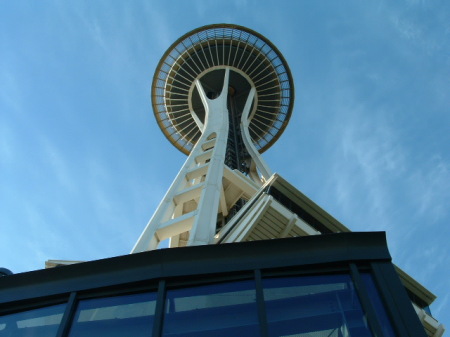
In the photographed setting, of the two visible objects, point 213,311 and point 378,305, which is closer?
point 378,305

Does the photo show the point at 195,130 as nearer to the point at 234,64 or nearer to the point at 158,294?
the point at 234,64

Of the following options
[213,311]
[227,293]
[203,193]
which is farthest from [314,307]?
[203,193]

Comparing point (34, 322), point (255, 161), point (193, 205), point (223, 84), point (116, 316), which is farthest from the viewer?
point (223, 84)

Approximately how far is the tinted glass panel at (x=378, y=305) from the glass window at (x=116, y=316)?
286 centimetres

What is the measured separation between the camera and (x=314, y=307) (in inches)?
263

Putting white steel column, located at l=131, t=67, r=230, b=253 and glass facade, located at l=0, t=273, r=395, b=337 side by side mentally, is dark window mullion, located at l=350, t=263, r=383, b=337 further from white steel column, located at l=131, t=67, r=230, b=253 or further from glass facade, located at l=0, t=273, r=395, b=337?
white steel column, located at l=131, t=67, r=230, b=253

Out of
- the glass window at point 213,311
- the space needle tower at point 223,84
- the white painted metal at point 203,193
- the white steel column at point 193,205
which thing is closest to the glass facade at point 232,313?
the glass window at point 213,311

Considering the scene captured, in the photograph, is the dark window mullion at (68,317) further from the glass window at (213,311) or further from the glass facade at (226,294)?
the glass window at (213,311)

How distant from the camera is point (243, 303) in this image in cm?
682

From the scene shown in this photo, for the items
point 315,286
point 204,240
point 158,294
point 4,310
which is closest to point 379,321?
point 315,286

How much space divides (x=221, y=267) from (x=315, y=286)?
1.35m

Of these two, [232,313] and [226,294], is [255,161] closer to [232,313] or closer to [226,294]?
[226,294]

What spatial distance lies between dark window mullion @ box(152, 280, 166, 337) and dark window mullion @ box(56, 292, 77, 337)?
47.7 inches

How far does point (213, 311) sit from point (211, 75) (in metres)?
38.5
